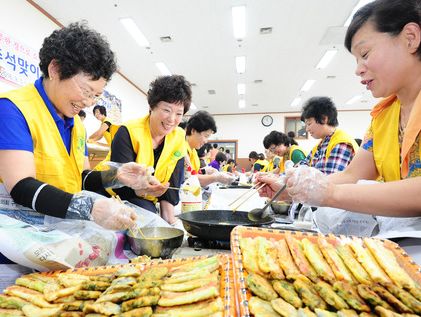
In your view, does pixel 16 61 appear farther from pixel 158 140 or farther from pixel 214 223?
pixel 214 223

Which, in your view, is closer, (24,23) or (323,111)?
(323,111)

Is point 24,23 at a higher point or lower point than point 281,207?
higher

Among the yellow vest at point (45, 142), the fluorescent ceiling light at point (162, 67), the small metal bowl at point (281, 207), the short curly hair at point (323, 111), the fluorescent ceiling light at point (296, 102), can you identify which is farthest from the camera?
the fluorescent ceiling light at point (296, 102)

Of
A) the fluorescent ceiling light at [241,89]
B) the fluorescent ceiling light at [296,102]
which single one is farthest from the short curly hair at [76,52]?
the fluorescent ceiling light at [296,102]

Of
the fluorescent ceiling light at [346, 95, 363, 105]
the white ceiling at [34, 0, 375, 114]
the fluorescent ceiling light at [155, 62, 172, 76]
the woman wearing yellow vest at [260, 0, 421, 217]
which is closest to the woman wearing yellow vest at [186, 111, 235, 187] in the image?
the woman wearing yellow vest at [260, 0, 421, 217]

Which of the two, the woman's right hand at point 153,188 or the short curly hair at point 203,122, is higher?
the short curly hair at point 203,122

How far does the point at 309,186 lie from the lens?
1.27m

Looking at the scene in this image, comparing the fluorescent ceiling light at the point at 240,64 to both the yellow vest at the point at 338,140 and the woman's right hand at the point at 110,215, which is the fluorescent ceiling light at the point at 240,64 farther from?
the woman's right hand at the point at 110,215

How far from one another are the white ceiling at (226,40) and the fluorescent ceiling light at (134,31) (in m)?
0.14

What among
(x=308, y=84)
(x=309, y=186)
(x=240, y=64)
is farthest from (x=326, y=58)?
(x=309, y=186)

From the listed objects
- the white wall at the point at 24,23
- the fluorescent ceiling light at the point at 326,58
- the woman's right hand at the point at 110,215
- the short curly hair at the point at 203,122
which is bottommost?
the woman's right hand at the point at 110,215

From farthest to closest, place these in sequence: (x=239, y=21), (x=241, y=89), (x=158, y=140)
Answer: (x=241, y=89) → (x=239, y=21) → (x=158, y=140)

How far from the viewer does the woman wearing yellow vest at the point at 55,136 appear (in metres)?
1.10

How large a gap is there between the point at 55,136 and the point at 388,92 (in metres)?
1.78
